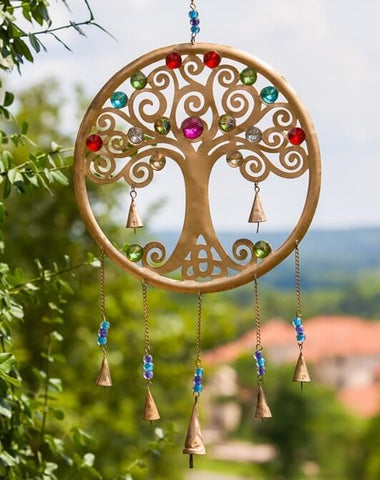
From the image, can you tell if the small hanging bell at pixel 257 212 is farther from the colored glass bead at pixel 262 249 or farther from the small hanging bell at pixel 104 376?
the small hanging bell at pixel 104 376

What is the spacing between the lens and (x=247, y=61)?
216 centimetres

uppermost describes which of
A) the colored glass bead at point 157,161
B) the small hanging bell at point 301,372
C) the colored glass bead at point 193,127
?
the colored glass bead at point 193,127

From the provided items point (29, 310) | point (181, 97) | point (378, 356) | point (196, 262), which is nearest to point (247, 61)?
point (181, 97)

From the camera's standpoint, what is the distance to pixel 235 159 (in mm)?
2225

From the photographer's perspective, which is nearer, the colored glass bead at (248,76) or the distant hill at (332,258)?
the colored glass bead at (248,76)

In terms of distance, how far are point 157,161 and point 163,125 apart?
80 mm

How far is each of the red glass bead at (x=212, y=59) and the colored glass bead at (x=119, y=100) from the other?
0.19 metres

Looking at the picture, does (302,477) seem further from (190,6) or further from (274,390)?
(190,6)

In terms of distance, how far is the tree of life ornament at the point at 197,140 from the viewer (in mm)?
2178

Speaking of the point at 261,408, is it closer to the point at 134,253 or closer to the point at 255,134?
the point at 134,253

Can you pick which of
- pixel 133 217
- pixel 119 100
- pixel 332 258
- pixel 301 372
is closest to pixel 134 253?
pixel 133 217

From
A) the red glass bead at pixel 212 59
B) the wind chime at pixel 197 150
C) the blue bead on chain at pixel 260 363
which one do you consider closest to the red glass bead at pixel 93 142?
the wind chime at pixel 197 150

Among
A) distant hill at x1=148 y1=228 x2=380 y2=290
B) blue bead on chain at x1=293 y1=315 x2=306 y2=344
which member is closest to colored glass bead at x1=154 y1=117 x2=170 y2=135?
blue bead on chain at x1=293 y1=315 x2=306 y2=344

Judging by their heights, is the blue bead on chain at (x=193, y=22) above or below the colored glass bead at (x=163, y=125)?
above
